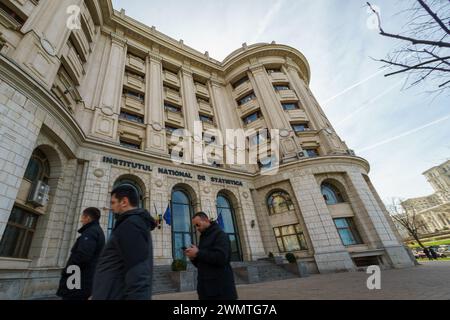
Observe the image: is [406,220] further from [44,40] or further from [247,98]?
[44,40]

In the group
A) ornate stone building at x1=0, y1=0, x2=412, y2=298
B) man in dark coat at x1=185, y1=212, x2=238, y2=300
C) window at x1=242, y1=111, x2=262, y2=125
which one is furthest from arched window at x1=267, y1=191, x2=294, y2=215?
man in dark coat at x1=185, y1=212, x2=238, y2=300

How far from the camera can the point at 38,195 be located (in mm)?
8758

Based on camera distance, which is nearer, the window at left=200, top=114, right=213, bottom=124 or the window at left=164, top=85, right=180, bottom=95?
the window at left=164, top=85, right=180, bottom=95

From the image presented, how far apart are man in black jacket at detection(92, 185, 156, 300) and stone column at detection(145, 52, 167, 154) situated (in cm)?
1298

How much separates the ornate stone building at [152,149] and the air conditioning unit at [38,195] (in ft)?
0.17

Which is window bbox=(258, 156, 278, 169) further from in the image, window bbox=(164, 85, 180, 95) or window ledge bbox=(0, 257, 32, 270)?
window ledge bbox=(0, 257, 32, 270)

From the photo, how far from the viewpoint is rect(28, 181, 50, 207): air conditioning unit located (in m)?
8.58

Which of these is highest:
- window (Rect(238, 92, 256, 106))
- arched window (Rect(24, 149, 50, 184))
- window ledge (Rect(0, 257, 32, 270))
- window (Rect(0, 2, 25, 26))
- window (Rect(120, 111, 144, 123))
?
window (Rect(238, 92, 256, 106))

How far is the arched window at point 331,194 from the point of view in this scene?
16.3m

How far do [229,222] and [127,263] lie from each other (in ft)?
48.2

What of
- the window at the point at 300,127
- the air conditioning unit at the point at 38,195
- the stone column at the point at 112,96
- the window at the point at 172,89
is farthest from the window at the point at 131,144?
the window at the point at 300,127

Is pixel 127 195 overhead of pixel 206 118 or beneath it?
beneath

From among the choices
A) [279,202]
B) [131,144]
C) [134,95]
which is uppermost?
[134,95]

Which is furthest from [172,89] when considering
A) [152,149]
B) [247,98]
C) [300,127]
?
[300,127]
